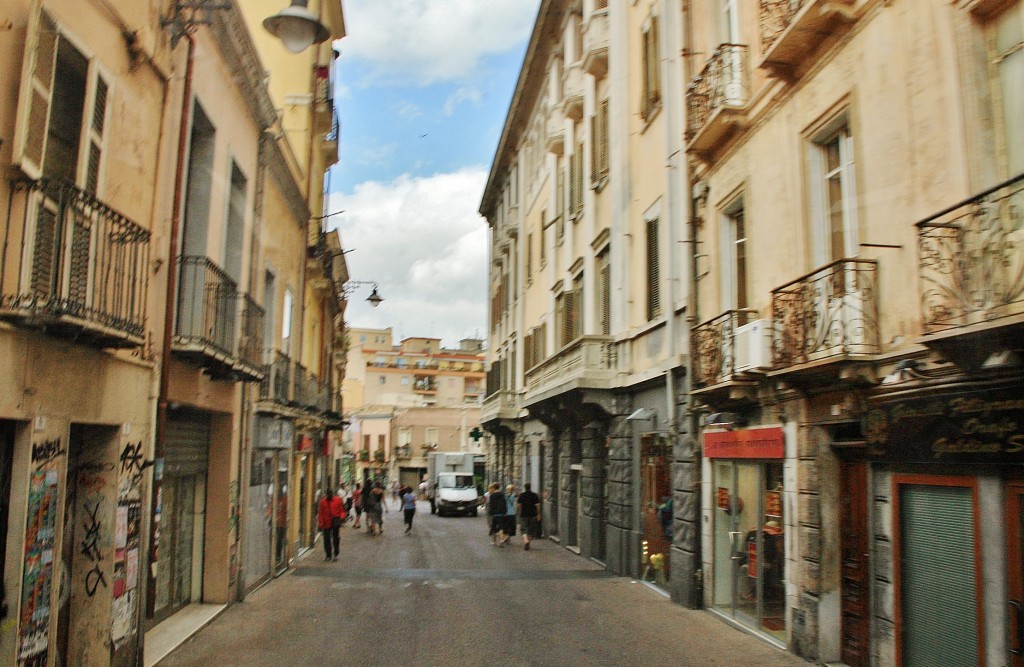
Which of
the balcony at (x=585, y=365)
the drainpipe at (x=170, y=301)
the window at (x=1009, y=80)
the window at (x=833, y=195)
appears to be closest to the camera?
the window at (x=1009, y=80)

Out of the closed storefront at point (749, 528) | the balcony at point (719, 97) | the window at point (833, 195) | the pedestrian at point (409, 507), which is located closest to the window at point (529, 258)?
the pedestrian at point (409, 507)

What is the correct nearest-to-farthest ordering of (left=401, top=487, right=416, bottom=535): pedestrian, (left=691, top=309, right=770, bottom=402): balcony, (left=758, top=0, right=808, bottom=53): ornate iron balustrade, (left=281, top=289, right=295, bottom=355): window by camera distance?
(left=758, top=0, right=808, bottom=53): ornate iron balustrade, (left=691, top=309, right=770, bottom=402): balcony, (left=281, top=289, right=295, bottom=355): window, (left=401, top=487, right=416, bottom=535): pedestrian

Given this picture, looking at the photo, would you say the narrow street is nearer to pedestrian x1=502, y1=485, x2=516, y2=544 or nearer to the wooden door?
the wooden door

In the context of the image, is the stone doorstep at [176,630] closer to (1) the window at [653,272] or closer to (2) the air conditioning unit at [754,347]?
(2) the air conditioning unit at [754,347]

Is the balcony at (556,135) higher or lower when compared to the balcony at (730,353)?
higher

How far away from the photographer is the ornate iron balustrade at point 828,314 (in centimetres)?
888

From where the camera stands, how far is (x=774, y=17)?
443 inches

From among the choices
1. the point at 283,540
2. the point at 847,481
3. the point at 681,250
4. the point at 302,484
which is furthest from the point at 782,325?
the point at 302,484

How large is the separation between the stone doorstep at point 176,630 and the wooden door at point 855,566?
308 inches

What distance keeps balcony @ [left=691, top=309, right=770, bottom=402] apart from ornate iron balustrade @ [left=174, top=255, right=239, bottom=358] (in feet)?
22.1

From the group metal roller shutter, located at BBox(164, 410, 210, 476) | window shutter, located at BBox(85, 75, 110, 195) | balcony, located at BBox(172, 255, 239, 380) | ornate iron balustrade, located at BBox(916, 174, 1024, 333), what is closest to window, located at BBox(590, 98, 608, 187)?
balcony, located at BBox(172, 255, 239, 380)

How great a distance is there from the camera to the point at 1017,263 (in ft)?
21.4

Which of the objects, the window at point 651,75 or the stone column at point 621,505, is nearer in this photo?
the window at point 651,75

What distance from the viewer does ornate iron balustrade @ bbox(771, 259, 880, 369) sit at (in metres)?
8.88
